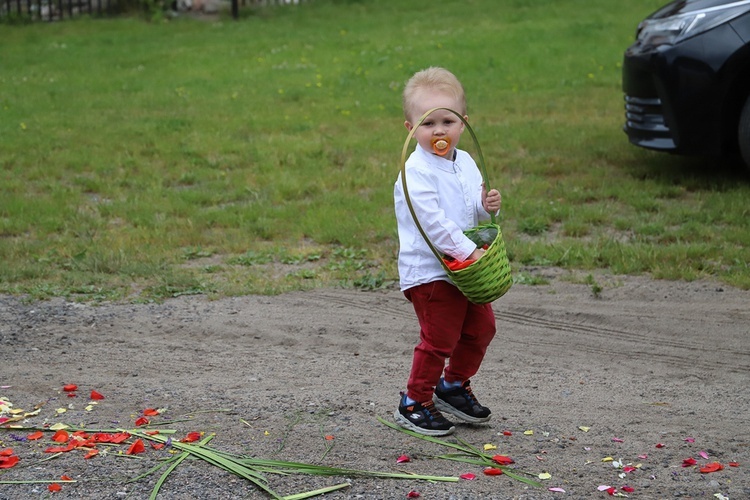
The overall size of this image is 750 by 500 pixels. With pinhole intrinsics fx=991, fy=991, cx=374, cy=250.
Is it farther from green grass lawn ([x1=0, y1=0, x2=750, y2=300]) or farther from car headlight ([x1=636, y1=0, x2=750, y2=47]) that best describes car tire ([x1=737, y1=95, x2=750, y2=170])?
car headlight ([x1=636, y1=0, x2=750, y2=47])

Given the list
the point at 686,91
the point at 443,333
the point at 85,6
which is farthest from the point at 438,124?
the point at 85,6

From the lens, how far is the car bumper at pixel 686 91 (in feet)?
24.4

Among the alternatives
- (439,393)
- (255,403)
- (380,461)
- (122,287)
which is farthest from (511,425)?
(122,287)

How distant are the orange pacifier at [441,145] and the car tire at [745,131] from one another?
15.0 ft

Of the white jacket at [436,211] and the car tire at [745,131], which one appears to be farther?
the car tire at [745,131]

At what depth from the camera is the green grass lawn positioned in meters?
6.55

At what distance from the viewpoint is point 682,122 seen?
759 centimetres

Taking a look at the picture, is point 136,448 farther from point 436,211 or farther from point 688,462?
point 688,462

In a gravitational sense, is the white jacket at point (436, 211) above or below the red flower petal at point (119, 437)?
above

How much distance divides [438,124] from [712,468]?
160cm

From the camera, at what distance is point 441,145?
3.71m

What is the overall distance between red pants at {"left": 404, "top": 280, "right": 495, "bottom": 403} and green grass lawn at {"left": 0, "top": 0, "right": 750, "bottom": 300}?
2.24 meters

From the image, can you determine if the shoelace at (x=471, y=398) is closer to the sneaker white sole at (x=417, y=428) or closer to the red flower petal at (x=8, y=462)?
the sneaker white sole at (x=417, y=428)

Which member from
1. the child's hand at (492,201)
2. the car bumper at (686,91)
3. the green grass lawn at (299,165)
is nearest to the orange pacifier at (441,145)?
the child's hand at (492,201)
